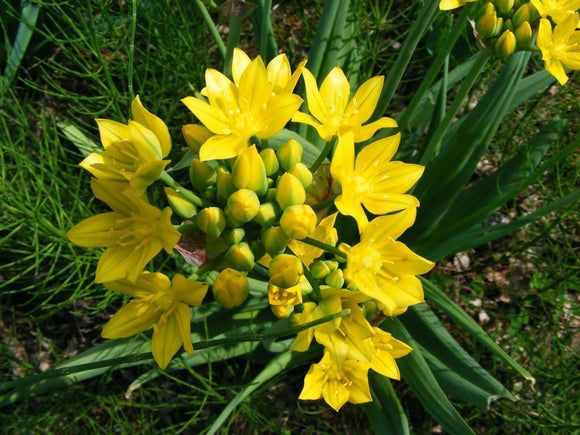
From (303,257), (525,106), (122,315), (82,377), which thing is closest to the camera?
(122,315)

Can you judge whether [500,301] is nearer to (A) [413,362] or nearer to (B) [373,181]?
(A) [413,362]

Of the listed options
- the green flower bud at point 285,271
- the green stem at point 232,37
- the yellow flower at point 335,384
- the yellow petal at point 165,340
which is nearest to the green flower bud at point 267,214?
the green flower bud at point 285,271

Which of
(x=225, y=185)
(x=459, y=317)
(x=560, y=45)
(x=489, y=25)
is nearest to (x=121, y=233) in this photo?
(x=225, y=185)

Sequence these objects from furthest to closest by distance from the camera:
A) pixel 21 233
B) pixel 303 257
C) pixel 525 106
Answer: pixel 525 106
pixel 21 233
pixel 303 257

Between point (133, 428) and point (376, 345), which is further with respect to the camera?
point (133, 428)

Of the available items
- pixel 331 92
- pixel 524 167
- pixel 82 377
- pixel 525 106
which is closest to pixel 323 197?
pixel 331 92

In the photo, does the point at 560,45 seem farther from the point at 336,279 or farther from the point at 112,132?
the point at 112,132

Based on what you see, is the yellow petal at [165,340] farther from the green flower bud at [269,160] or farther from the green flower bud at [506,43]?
the green flower bud at [506,43]
